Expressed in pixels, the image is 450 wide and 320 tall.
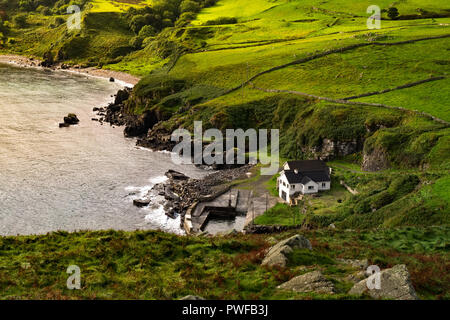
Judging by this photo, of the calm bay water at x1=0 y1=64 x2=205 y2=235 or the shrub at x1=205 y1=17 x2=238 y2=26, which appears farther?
the shrub at x1=205 y1=17 x2=238 y2=26

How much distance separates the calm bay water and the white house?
16.6 meters

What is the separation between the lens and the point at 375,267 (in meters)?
32.2

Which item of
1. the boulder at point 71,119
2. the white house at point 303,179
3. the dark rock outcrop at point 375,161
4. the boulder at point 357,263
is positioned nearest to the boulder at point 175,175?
the white house at point 303,179

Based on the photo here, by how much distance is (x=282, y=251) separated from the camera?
34594 millimetres

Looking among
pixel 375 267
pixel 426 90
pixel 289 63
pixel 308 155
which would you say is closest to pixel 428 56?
pixel 426 90

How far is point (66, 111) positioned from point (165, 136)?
40389 millimetres

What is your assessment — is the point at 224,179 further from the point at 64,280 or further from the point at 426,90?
the point at 64,280

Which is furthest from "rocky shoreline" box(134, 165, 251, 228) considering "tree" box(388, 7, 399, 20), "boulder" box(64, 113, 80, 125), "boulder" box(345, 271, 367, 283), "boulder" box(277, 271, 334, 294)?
"tree" box(388, 7, 399, 20)

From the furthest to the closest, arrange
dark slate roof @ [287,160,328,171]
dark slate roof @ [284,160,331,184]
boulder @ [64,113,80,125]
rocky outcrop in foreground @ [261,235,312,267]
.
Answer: boulder @ [64,113,80,125] < dark slate roof @ [287,160,328,171] < dark slate roof @ [284,160,331,184] < rocky outcrop in foreground @ [261,235,312,267]

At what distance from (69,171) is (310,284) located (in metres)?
70.3

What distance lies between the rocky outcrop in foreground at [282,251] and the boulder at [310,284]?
140 inches

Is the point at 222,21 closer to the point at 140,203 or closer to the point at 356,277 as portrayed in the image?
the point at 140,203

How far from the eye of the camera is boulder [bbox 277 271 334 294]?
27.6m

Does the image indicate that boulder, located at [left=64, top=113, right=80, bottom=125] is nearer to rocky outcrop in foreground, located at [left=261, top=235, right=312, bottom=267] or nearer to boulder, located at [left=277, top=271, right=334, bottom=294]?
rocky outcrop in foreground, located at [left=261, top=235, right=312, bottom=267]
